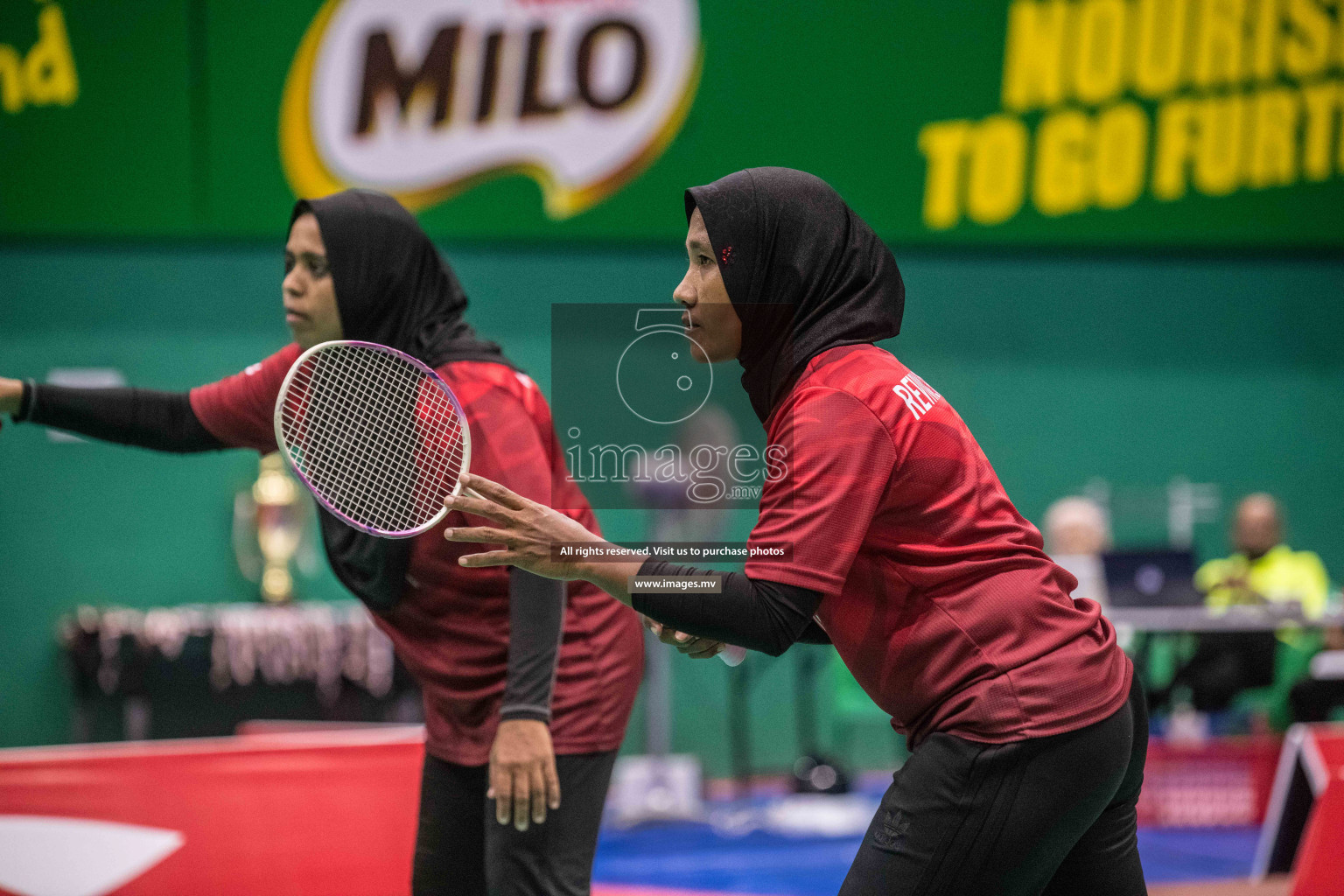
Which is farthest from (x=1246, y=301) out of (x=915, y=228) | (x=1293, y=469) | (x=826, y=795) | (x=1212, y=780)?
(x=826, y=795)

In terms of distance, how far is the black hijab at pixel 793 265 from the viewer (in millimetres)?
1627

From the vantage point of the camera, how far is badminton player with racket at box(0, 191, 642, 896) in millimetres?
1976

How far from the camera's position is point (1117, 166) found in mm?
6816

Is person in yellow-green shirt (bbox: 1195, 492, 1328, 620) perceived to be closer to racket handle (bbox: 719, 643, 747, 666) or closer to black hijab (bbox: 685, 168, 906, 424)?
racket handle (bbox: 719, 643, 747, 666)

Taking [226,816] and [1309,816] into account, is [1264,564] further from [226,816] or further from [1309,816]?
[226,816]

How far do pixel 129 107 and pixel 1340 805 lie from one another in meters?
6.05

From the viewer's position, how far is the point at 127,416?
2.43 m

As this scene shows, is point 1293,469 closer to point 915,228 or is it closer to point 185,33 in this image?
point 915,228

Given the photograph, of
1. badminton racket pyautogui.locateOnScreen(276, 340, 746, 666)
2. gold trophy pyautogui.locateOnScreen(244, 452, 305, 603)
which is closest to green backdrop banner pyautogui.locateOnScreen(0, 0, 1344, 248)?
gold trophy pyautogui.locateOnScreen(244, 452, 305, 603)

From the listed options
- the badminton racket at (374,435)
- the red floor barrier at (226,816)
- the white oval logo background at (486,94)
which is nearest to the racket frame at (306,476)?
the badminton racket at (374,435)

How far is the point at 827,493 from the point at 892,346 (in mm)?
5266

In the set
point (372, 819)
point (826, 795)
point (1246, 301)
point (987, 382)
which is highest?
point (1246, 301)

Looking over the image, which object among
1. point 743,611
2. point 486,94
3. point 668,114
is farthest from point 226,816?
point 668,114

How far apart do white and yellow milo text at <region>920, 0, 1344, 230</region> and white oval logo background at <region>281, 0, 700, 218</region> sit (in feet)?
5.34
